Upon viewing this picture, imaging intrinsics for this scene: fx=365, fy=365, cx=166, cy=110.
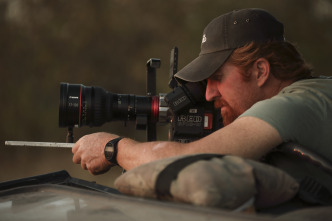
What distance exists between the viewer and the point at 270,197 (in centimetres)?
50

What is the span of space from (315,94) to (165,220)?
A: 52cm

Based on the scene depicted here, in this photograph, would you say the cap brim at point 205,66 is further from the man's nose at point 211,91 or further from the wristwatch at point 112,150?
the wristwatch at point 112,150

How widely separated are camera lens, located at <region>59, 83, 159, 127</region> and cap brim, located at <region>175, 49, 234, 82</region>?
35 cm

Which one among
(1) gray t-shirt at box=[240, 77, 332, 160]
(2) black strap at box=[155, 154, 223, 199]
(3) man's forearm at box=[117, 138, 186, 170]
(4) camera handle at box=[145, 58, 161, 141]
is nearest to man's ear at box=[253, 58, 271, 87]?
(1) gray t-shirt at box=[240, 77, 332, 160]

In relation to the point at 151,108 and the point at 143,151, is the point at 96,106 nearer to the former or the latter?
the point at 151,108

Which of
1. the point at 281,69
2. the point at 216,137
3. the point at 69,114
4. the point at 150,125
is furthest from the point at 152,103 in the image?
the point at 216,137

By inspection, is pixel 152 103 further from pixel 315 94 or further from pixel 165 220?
pixel 165 220

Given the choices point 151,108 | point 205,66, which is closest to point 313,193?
point 205,66

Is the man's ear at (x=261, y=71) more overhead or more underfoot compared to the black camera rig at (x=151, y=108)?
more overhead

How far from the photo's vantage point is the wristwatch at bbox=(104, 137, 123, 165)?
0.98 metres

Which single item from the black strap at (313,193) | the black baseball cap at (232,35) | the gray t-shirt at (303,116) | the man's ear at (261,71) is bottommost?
the black strap at (313,193)

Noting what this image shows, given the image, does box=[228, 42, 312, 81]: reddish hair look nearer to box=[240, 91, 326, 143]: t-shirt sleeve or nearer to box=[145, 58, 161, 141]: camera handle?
box=[240, 91, 326, 143]: t-shirt sleeve

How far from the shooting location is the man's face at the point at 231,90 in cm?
107

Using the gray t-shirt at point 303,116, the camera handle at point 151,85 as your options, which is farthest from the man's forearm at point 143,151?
the camera handle at point 151,85
